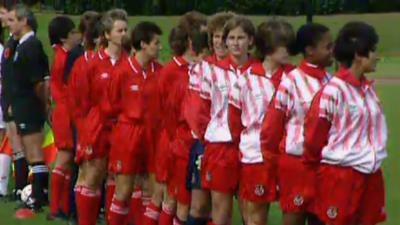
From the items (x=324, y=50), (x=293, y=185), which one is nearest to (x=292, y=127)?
(x=293, y=185)

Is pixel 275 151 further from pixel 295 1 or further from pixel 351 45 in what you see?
pixel 295 1

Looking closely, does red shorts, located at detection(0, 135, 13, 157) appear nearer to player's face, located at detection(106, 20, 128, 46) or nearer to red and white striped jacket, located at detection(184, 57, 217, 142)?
player's face, located at detection(106, 20, 128, 46)

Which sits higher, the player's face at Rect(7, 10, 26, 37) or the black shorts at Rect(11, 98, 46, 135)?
the player's face at Rect(7, 10, 26, 37)

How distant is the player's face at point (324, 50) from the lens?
6656 mm

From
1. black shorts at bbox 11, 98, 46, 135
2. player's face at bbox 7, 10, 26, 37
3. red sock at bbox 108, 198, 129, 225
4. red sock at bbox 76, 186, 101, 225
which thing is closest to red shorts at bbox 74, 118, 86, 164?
red sock at bbox 76, 186, 101, 225

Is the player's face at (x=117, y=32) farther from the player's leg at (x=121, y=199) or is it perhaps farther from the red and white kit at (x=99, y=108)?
the player's leg at (x=121, y=199)

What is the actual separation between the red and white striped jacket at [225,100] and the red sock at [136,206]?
1905mm

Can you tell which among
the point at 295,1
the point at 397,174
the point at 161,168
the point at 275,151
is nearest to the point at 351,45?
the point at 275,151

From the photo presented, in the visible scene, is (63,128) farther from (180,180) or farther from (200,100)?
(200,100)

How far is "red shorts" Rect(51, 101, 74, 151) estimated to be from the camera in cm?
987

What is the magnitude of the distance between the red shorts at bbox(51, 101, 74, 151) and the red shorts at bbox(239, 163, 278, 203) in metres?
3.17

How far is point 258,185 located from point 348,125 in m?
1.03

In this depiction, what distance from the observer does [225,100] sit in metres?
7.40

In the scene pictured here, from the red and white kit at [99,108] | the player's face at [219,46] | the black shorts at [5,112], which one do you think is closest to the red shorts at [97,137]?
the red and white kit at [99,108]
